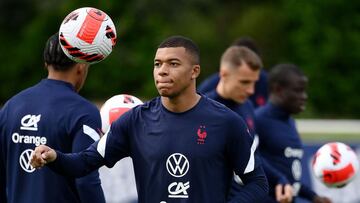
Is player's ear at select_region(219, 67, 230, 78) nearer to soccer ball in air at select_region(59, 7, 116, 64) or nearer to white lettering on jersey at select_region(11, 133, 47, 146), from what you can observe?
soccer ball in air at select_region(59, 7, 116, 64)

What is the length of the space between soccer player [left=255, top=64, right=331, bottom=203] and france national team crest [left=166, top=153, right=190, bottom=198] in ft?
10.5

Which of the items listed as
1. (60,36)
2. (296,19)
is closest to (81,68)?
(60,36)

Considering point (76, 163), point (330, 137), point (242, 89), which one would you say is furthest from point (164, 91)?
point (330, 137)

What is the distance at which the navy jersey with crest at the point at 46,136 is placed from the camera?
686cm

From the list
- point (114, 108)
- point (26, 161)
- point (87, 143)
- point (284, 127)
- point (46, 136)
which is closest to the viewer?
point (87, 143)

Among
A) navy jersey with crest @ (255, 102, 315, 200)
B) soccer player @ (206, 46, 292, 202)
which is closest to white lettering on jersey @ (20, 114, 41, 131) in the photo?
soccer player @ (206, 46, 292, 202)

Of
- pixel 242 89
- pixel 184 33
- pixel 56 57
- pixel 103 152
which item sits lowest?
pixel 103 152

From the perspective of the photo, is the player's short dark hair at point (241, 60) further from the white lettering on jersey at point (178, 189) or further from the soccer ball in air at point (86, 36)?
the white lettering on jersey at point (178, 189)

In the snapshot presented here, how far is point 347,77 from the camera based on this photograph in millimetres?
36625

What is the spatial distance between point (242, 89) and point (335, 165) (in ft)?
3.70

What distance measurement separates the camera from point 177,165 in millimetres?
6367

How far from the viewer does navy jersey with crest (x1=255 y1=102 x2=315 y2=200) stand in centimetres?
955

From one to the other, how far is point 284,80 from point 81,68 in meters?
3.19

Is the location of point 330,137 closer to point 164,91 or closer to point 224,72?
point 224,72
